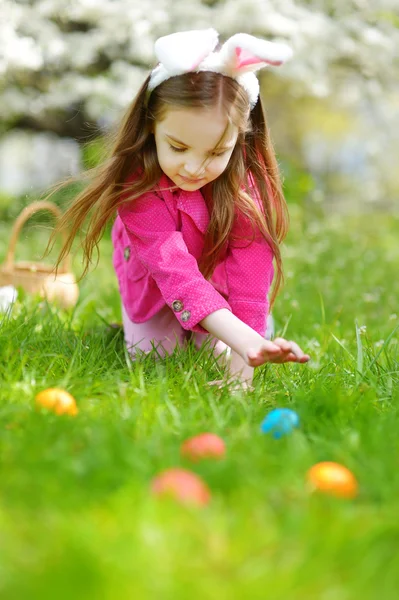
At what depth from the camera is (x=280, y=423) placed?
65.1 inches

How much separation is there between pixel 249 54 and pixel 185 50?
0.17m

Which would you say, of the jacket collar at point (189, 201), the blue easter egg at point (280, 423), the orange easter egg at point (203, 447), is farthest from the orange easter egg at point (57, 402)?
the jacket collar at point (189, 201)

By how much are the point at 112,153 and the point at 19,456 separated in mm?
1141

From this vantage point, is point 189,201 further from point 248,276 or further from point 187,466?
point 187,466

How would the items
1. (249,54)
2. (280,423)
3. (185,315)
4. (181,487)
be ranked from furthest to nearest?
(185,315), (249,54), (280,423), (181,487)

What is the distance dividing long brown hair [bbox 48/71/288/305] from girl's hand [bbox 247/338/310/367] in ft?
1.94

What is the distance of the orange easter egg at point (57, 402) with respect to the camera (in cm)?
168

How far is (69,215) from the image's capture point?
7.63 feet

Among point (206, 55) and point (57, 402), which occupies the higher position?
point (206, 55)

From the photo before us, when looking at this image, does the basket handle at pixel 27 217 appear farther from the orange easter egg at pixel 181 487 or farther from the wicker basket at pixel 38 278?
the orange easter egg at pixel 181 487

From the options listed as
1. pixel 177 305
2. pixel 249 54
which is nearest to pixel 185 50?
pixel 249 54

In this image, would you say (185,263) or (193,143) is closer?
(193,143)

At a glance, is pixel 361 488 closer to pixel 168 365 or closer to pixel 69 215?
pixel 168 365

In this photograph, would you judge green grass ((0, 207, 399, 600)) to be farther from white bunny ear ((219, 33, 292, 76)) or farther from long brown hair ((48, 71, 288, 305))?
white bunny ear ((219, 33, 292, 76))
